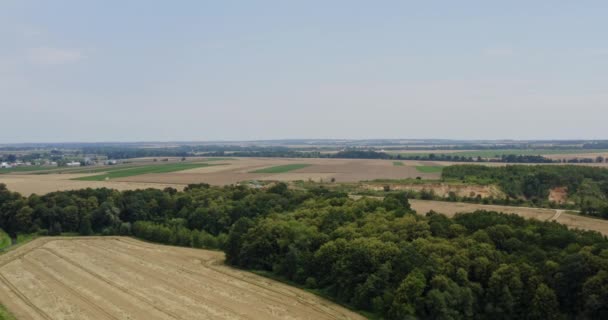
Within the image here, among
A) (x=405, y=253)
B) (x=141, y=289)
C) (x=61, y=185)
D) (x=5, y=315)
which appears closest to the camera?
(x=5, y=315)

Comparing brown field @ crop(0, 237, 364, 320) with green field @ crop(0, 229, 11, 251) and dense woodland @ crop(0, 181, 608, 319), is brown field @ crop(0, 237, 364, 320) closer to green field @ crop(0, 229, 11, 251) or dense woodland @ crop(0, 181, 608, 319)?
dense woodland @ crop(0, 181, 608, 319)

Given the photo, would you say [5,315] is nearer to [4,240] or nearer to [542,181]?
[4,240]

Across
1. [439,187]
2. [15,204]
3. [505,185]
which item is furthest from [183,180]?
[505,185]

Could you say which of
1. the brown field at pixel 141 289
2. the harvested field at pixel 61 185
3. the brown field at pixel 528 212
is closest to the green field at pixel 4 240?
the brown field at pixel 141 289

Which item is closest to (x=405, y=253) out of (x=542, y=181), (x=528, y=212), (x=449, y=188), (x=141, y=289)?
(x=141, y=289)

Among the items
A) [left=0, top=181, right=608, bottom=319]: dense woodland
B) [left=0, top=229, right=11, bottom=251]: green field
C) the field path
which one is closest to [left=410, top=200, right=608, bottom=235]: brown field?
the field path

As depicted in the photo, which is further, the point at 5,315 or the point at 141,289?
the point at 141,289

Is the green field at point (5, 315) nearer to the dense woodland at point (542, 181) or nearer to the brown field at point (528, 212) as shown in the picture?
the brown field at point (528, 212)
